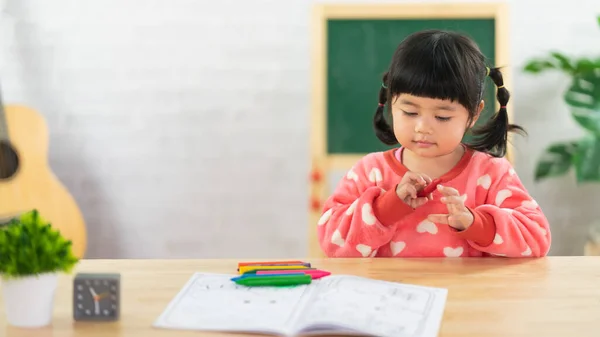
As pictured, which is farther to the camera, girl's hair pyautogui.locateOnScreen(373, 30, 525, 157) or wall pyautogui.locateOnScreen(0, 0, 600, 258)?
wall pyautogui.locateOnScreen(0, 0, 600, 258)

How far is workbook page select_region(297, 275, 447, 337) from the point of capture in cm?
104

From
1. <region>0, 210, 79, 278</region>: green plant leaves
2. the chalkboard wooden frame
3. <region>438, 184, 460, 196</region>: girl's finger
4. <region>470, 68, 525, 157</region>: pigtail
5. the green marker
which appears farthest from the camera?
the chalkboard wooden frame

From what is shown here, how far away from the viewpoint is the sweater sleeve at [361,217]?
1.50 meters

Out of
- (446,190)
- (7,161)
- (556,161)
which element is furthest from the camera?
(556,161)

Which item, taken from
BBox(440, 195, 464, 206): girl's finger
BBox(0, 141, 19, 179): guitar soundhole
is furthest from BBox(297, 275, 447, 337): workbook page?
BBox(0, 141, 19, 179): guitar soundhole

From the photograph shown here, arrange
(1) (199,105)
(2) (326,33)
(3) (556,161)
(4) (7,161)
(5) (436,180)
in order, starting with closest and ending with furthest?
(5) (436,180)
(2) (326,33)
(4) (7,161)
(3) (556,161)
(1) (199,105)

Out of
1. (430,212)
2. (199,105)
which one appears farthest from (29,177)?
(430,212)

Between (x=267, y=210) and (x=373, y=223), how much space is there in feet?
5.65

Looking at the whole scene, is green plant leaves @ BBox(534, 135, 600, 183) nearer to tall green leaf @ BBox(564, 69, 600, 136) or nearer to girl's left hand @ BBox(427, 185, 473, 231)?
tall green leaf @ BBox(564, 69, 600, 136)

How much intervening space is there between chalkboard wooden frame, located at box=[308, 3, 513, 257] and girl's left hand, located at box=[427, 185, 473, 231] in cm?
129

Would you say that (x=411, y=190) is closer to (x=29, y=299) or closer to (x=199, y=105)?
(x=29, y=299)

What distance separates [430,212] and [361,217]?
0.15 meters

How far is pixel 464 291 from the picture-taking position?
125cm

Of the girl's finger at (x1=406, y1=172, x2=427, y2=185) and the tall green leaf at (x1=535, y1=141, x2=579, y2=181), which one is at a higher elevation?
the girl's finger at (x1=406, y1=172, x2=427, y2=185)
